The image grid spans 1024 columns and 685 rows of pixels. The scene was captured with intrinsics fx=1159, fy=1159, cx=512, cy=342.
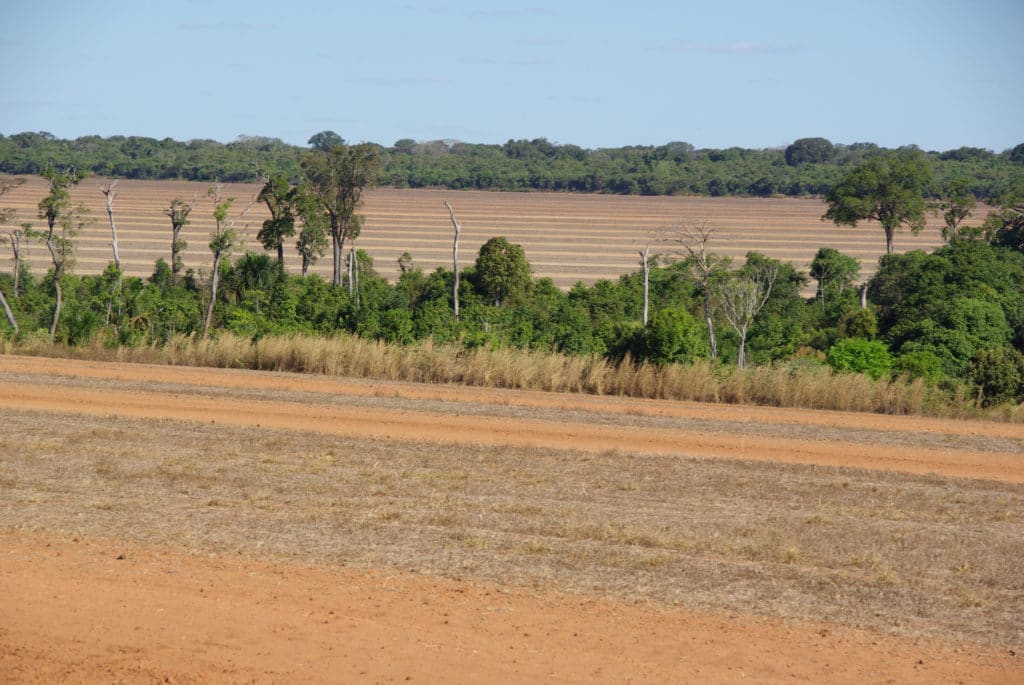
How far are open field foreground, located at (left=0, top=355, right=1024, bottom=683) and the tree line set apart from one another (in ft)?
22.2

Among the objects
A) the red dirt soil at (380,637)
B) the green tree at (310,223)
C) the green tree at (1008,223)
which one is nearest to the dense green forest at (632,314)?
the green tree at (310,223)

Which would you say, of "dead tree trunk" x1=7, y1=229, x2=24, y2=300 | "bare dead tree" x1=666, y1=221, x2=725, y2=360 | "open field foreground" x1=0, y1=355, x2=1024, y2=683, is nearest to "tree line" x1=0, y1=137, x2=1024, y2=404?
"bare dead tree" x1=666, y1=221, x2=725, y2=360

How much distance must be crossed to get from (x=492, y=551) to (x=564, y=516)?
1.55 metres

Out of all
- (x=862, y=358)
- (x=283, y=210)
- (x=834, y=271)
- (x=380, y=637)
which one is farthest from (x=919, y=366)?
(x=283, y=210)

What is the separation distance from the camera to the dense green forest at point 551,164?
382 feet

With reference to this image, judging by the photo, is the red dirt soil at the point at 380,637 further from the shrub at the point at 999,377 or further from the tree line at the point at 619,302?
the shrub at the point at 999,377

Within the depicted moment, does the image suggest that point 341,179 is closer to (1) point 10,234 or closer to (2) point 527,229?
(1) point 10,234

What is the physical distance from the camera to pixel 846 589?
8.83 metres

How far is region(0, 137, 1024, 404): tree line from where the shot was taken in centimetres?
2372

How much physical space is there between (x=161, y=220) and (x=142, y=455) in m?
79.6

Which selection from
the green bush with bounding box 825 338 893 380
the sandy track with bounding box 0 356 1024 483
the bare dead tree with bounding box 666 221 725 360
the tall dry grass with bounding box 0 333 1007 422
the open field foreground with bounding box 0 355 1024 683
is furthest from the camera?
the bare dead tree with bounding box 666 221 725 360

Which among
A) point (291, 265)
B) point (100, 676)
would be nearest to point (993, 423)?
point (100, 676)

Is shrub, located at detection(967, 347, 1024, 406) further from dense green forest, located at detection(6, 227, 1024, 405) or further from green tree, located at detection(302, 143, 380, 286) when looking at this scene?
green tree, located at detection(302, 143, 380, 286)

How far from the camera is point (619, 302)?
36281mm
